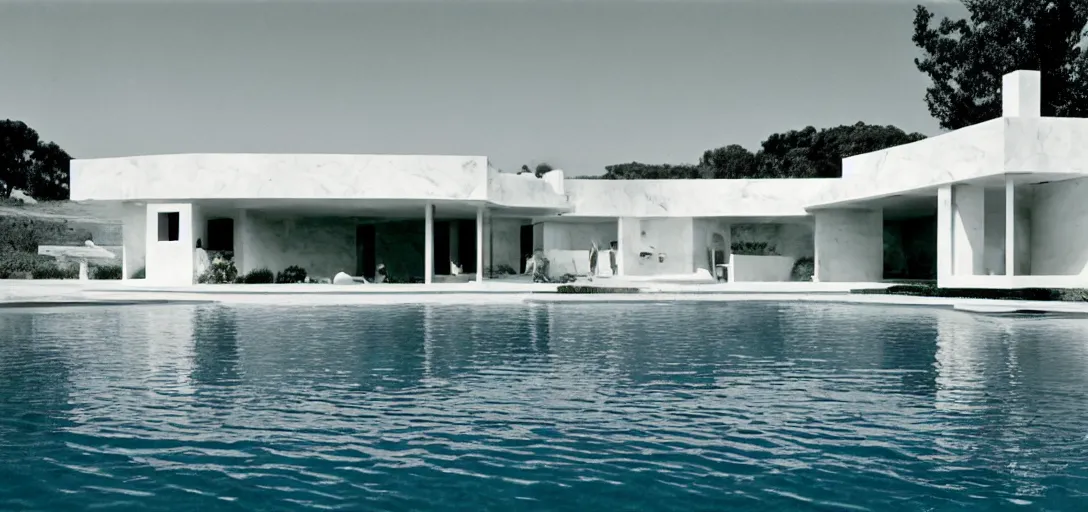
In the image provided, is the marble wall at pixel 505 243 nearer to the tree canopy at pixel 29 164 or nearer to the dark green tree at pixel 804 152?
the dark green tree at pixel 804 152

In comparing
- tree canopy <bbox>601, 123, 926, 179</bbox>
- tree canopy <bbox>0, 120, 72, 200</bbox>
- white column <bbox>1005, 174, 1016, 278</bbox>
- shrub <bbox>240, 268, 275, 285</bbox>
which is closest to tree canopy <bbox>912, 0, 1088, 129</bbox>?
tree canopy <bbox>601, 123, 926, 179</bbox>

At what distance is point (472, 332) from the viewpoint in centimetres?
1507

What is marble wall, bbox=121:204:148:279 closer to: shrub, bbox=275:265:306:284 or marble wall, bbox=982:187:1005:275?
shrub, bbox=275:265:306:284

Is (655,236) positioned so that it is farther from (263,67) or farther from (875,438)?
(875,438)

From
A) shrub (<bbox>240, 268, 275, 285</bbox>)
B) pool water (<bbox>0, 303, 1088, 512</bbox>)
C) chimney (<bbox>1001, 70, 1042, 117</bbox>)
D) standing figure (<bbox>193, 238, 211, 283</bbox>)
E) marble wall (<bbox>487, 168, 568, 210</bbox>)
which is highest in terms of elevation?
chimney (<bbox>1001, 70, 1042, 117</bbox>)

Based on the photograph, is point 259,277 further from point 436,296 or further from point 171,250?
point 436,296

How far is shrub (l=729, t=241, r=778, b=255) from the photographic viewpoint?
154ft

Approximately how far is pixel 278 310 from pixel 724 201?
22970 mm

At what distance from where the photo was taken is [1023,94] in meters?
22.8

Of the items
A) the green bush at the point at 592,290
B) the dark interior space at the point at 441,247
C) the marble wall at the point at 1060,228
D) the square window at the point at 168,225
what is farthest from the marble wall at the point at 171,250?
the marble wall at the point at 1060,228

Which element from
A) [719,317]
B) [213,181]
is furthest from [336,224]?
[719,317]

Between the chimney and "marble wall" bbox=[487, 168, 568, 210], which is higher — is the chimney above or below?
above

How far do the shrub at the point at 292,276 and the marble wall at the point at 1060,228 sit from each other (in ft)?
76.7

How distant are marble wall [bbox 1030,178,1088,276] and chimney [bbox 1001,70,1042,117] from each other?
2304 millimetres
